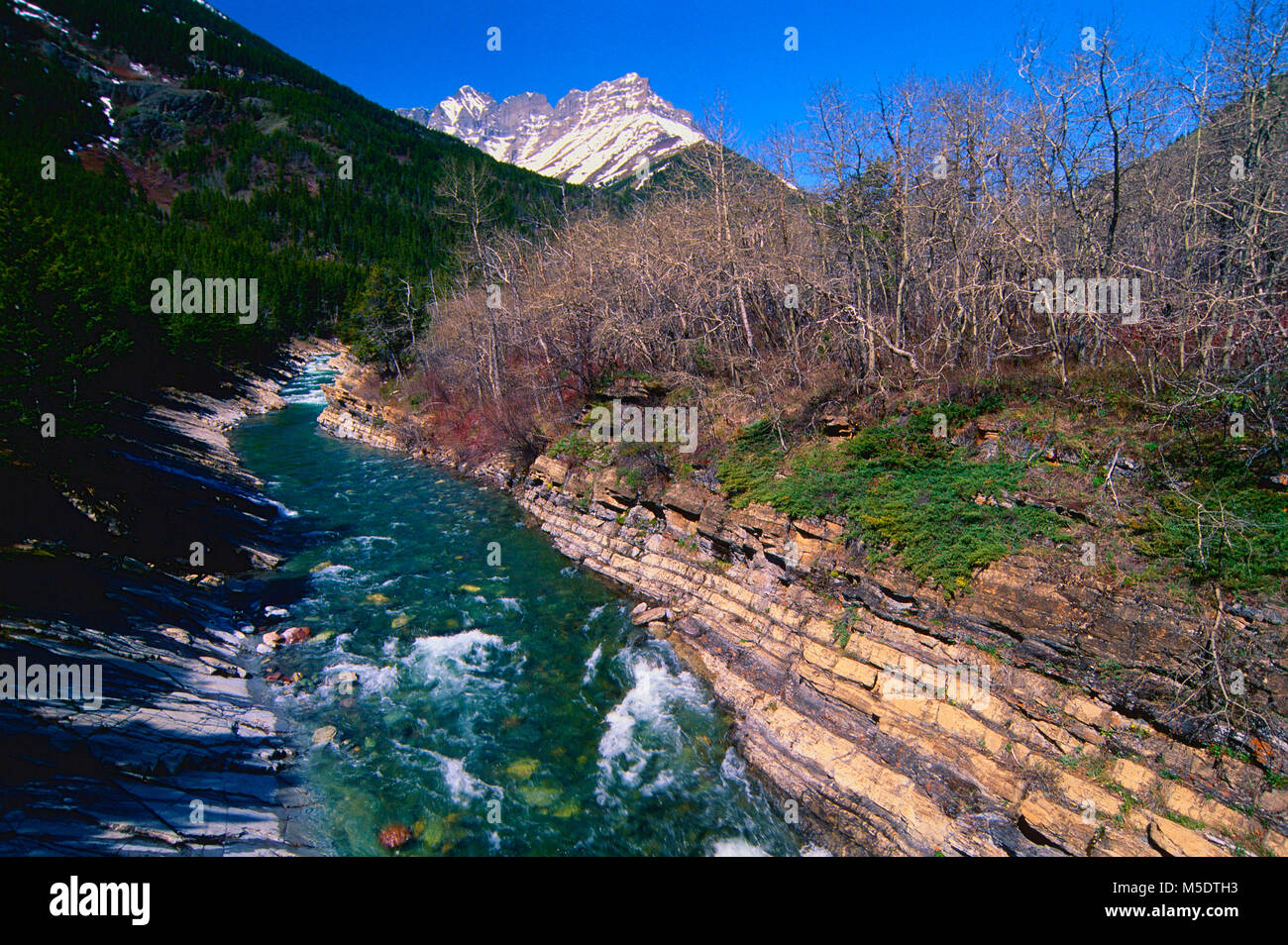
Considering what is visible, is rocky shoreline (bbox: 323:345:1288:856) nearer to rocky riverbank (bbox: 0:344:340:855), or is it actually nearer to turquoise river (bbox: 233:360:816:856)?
turquoise river (bbox: 233:360:816:856)

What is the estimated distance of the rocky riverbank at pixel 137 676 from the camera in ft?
25.7

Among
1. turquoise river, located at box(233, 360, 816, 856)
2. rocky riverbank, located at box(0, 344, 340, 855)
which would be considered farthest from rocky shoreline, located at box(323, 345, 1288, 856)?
rocky riverbank, located at box(0, 344, 340, 855)

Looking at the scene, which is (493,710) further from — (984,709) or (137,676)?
(984,709)

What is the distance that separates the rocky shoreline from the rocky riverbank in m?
9.24

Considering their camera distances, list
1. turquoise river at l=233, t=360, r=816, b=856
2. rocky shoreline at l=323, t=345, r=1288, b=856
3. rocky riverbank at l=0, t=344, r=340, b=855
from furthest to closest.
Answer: turquoise river at l=233, t=360, r=816, b=856 < rocky shoreline at l=323, t=345, r=1288, b=856 < rocky riverbank at l=0, t=344, r=340, b=855

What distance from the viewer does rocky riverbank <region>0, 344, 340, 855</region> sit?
7840 millimetres

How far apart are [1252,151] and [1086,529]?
893cm

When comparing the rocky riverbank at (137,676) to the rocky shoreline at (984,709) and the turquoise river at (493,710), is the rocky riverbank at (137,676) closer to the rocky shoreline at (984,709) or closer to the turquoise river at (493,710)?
the turquoise river at (493,710)

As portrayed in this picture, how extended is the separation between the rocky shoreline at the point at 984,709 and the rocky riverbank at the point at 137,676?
9242 millimetres

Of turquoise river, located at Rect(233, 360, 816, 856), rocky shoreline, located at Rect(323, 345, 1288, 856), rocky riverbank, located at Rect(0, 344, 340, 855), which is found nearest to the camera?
rocky riverbank, located at Rect(0, 344, 340, 855)

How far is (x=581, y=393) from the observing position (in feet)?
87.4
